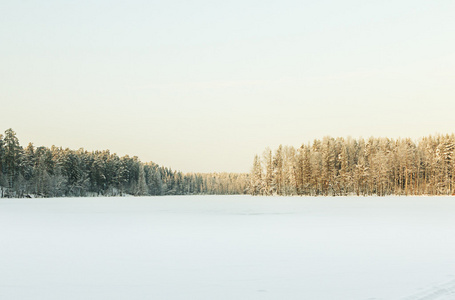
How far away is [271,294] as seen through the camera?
320 inches

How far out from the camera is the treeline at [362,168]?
96694mm

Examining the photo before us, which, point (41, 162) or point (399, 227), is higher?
point (41, 162)

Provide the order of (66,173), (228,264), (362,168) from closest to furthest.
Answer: (228,264), (362,168), (66,173)

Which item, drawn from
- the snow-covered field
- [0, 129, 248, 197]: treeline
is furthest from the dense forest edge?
the snow-covered field

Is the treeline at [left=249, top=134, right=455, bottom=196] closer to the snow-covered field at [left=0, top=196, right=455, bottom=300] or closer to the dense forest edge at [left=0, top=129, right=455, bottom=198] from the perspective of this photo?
the dense forest edge at [left=0, top=129, right=455, bottom=198]

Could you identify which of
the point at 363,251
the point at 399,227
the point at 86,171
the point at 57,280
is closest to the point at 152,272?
the point at 57,280

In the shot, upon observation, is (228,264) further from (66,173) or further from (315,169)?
(66,173)

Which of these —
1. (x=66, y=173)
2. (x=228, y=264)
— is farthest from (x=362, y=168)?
(x=228, y=264)

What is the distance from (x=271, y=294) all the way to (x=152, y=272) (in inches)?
136

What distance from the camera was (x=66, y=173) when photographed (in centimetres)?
11694

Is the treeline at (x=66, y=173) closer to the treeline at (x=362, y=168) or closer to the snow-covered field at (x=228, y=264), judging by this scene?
the treeline at (x=362, y=168)

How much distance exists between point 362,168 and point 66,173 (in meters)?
75.1

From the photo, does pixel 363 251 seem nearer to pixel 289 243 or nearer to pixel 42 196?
pixel 289 243

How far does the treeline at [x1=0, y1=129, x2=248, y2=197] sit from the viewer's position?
98.5 m
